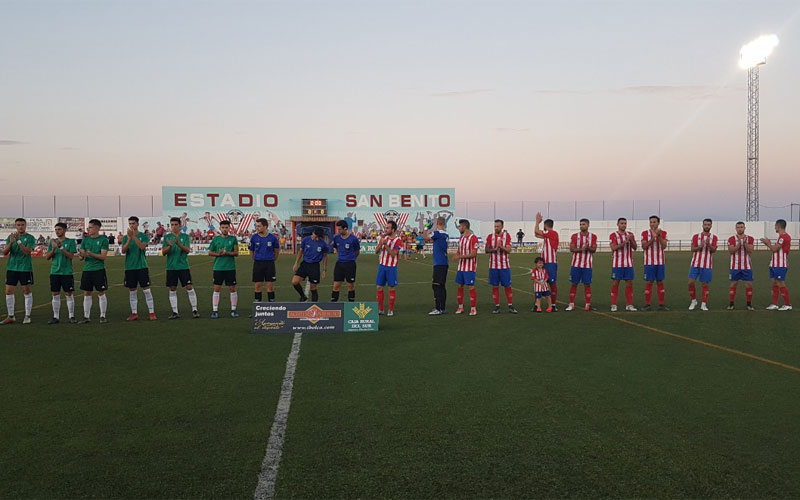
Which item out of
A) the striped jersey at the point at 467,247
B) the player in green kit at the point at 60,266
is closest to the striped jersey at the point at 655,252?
the striped jersey at the point at 467,247

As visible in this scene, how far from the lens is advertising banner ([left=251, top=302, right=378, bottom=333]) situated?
10.7 m

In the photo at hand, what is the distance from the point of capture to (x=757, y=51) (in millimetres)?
51281

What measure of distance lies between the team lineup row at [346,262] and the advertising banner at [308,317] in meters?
2.17

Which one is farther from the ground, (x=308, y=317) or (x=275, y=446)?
(x=308, y=317)

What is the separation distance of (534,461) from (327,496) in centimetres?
168

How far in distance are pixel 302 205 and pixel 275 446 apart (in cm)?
5048

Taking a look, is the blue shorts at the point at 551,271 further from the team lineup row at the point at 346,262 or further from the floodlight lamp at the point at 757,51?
the floodlight lamp at the point at 757,51

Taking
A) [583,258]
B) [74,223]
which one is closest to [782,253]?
[583,258]

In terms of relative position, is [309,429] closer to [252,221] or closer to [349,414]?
[349,414]

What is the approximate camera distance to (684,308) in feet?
47.0

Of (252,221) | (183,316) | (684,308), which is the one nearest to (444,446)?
(183,316)

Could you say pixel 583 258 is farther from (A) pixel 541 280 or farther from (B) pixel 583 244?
(A) pixel 541 280

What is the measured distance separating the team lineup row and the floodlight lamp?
45.3m

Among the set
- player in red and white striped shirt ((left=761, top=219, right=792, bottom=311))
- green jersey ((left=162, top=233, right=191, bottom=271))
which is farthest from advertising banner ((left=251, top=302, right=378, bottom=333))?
player in red and white striped shirt ((left=761, top=219, right=792, bottom=311))
